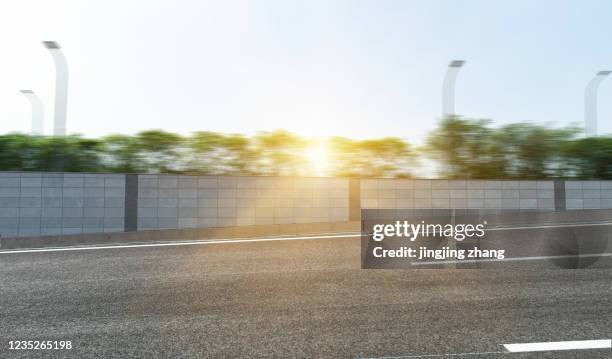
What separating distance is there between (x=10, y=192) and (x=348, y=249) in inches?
407

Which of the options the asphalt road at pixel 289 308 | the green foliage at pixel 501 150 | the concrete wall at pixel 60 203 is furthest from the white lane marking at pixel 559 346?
the green foliage at pixel 501 150

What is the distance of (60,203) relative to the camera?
12297 millimetres

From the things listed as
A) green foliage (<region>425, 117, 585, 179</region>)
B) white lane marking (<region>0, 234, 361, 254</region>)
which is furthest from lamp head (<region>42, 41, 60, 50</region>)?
green foliage (<region>425, 117, 585, 179</region>)

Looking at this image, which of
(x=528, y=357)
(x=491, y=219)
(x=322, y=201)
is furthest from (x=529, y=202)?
(x=528, y=357)

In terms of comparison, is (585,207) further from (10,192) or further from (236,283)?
(10,192)

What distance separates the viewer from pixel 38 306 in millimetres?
4602

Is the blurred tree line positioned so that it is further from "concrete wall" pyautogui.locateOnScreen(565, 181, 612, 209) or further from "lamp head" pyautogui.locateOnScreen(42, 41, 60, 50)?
"lamp head" pyautogui.locateOnScreen(42, 41, 60, 50)

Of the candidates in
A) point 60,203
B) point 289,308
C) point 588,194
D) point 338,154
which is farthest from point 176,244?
point 588,194

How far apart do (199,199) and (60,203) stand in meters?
3.94

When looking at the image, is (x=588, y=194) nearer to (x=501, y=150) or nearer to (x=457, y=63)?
(x=501, y=150)

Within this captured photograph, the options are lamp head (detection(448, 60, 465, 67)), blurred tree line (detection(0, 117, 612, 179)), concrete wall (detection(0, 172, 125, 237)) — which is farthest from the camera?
lamp head (detection(448, 60, 465, 67))

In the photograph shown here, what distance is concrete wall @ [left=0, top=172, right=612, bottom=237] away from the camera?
1220 centimetres

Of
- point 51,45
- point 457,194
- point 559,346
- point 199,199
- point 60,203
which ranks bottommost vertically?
point 559,346

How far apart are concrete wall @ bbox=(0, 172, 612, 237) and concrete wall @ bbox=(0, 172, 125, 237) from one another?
0.08 feet
